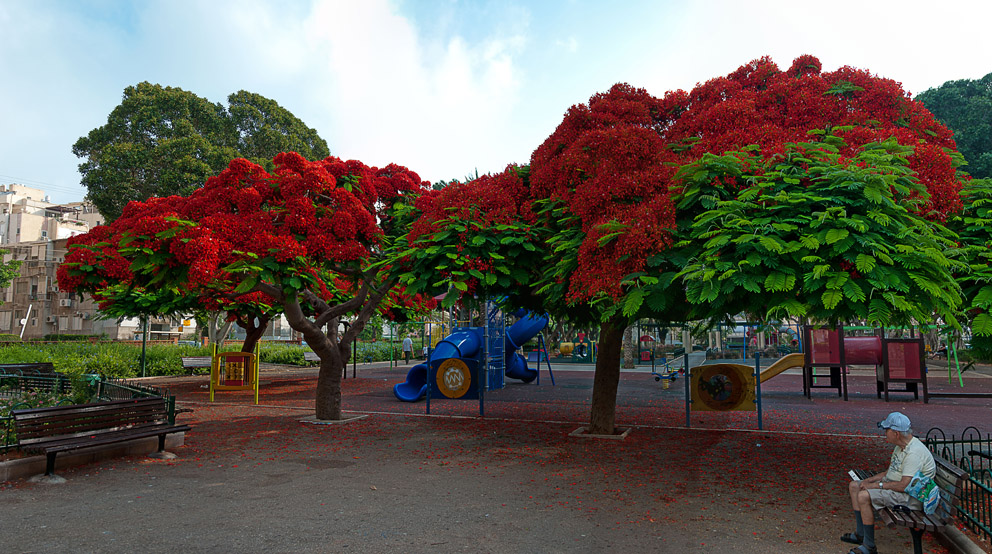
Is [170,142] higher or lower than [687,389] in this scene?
higher

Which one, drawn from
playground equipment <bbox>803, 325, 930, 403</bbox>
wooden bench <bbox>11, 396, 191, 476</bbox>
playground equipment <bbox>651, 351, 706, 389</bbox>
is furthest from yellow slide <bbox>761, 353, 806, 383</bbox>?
wooden bench <bbox>11, 396, 191, 476</bbox>

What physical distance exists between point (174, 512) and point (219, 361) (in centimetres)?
1108

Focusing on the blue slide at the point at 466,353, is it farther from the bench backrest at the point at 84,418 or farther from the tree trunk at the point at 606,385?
the bench backrest at the point at 84,418

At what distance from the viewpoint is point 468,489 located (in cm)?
692

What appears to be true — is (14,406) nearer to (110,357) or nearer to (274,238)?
(274,238)

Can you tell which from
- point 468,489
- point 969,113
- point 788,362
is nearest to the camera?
point 468,489

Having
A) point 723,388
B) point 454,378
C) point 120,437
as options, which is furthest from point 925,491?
point 454,378

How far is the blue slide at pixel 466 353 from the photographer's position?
1675cm

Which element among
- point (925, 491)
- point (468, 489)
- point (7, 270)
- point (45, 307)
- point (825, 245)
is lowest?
point (468, 489)

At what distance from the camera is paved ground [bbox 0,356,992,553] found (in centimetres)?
518

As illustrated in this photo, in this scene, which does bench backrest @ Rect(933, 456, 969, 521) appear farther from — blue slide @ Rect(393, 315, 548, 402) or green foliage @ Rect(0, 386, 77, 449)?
green foliage @ Rect(0, 386, 77, 449)

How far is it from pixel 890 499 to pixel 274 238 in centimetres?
859

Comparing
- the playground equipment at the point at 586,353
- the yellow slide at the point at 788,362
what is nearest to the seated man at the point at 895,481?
the yellow slide at the point at 788,362

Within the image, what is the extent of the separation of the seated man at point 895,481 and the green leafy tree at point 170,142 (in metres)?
30.1
